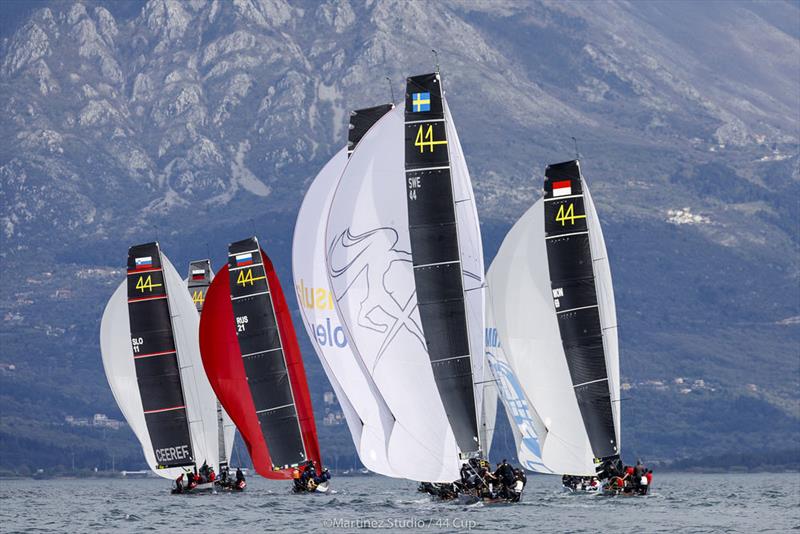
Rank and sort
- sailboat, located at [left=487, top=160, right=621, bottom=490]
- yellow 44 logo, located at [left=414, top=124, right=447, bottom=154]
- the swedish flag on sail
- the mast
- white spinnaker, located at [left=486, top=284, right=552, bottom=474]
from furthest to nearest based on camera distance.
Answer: the mast
white spinnaker, located at [left=486, top=284, right=552, bottom=474]
sailboat, located at [left=487, top=160, right=621, bottom=490]
the swedish flag on sail
yellow 44 logo, located at [left=414, top=124, right=447, bottom=154]

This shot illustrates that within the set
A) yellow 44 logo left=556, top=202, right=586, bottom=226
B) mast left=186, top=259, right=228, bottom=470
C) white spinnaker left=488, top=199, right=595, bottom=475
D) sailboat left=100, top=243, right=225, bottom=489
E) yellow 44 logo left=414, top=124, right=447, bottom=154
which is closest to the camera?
yellow 44 logo left=414, top=124, right=447, bottom=154

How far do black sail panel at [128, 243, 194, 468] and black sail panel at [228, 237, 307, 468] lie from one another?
428 centimetres

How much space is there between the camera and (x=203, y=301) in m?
89.8

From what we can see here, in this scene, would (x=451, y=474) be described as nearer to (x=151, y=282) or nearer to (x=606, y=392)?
(x=606, y=392)

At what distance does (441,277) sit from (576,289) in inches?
517

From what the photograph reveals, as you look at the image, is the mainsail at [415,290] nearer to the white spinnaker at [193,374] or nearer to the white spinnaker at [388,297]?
the white spinnaker at [388,297]

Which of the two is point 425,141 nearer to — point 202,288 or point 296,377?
point 296,377

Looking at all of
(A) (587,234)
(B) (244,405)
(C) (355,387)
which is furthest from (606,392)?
(B) (244,405)

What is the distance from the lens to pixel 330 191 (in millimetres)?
69250

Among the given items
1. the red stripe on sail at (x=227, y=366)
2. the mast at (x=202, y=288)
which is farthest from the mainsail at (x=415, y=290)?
the mast at (x=202, y=288)

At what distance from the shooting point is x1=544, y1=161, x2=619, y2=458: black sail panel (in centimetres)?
6844

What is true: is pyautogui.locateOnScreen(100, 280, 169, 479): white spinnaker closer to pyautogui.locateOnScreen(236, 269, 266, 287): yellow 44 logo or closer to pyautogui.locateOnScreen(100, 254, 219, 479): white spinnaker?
pyautogui.locateOnScreen(100, 254, 219, 479): white spinnaker

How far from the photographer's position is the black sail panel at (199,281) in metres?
92.2

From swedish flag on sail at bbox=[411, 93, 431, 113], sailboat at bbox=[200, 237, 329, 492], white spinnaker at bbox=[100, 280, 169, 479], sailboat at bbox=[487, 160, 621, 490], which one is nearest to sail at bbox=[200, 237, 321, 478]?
sailboat at bbox=[200, 237, 329, 492]
